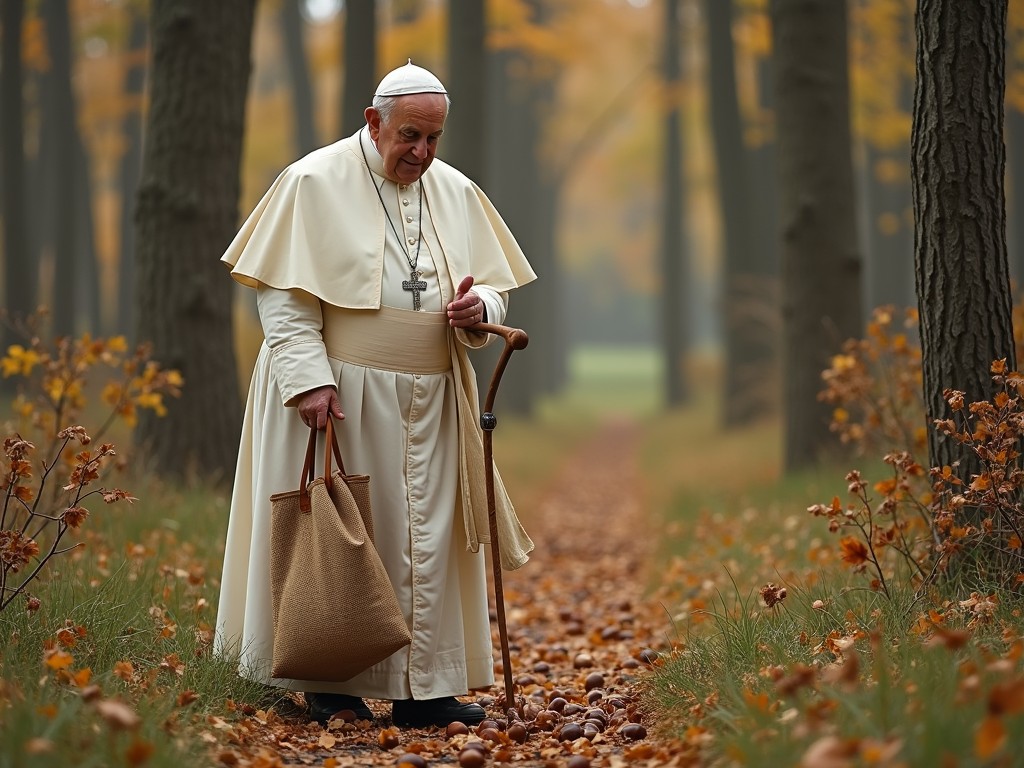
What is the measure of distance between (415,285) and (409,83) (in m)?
0.76

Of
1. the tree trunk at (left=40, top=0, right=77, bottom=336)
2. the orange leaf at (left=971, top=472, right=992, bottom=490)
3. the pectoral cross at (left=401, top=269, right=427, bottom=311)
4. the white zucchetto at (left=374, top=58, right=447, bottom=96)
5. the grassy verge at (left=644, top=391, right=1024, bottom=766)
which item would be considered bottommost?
the grassy verge at (left=644, top=391, right=1024, bottom=766)

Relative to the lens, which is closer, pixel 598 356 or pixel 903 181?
pixel 903 181

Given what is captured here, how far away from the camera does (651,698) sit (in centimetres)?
451

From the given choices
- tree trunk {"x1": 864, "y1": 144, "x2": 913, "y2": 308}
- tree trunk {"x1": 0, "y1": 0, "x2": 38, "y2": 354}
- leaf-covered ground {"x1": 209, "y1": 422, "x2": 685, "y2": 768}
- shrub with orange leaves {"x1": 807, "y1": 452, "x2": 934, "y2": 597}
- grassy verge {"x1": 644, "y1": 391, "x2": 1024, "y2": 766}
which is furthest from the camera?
tree trunk {"x1": 864, "y1": 144, "x2": 913, "y2": 308}

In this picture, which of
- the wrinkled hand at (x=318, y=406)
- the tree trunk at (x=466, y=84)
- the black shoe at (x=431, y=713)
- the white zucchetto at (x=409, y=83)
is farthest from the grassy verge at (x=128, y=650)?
the tree trunk at (x=466, y=84)

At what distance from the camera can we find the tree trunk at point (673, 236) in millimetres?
23016

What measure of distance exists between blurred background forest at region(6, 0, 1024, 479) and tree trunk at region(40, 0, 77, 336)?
3 cm

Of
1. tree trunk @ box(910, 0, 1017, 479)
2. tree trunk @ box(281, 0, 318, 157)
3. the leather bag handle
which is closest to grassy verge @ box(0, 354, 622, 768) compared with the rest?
the leather bag handle

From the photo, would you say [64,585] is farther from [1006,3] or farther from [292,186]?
[1006,3]

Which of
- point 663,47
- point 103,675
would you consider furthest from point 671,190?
point 103,675

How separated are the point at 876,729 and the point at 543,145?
27.2m

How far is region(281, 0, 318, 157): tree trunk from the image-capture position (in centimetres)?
1992

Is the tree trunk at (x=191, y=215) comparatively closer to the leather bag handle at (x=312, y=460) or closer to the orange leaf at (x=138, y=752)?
the leather bag handle at (x=312, y=460)

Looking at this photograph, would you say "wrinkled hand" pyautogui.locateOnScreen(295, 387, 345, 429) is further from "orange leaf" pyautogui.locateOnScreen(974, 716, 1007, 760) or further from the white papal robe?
"orange leaf" pyautogui.locateOnScreen(974, 716, 1007, 760)
